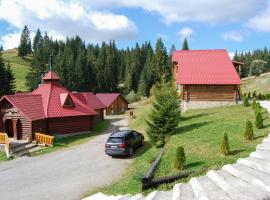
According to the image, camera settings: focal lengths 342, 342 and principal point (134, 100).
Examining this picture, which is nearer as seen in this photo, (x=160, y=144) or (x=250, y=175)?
(x=250, y=175)

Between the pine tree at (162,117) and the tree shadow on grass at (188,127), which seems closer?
the pine tree at (162,117)

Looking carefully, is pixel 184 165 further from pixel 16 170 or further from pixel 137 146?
pixel 16 170

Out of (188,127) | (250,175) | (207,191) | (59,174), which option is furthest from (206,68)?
(207,191)

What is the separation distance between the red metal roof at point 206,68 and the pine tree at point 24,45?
12934 cm

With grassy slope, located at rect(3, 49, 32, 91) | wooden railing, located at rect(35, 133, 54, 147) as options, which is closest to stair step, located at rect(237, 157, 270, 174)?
wooden railing, located at rect(35, 133, 54, 147)

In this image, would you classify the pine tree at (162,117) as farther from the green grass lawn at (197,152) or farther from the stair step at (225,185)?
the stair step at (225,185)

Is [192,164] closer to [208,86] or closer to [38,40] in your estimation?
[208,86]

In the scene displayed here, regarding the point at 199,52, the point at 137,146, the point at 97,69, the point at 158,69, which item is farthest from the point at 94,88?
the point at 137,146

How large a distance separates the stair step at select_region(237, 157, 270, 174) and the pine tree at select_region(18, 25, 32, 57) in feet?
514

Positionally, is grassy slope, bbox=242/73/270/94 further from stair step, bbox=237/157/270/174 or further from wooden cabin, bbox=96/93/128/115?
stair step, bbox=237/157/270/174

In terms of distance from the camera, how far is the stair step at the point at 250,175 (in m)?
10.1

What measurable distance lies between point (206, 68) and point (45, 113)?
60.4 ft

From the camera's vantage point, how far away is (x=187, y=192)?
10977mm

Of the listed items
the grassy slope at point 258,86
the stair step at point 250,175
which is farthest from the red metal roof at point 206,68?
the grassy slope at point 258,86
